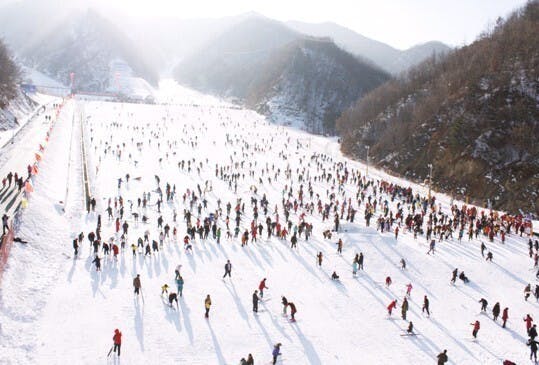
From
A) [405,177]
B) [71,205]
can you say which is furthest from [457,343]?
[405,177]

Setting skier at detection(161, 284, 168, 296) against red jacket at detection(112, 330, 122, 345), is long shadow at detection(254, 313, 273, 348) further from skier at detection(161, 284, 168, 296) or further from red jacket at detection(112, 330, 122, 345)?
red jacket at detection(112, 330, 122, 345)

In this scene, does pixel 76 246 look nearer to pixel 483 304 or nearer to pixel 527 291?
pixel 483 304

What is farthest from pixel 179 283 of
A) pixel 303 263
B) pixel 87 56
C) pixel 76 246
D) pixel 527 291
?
pixel 87 56

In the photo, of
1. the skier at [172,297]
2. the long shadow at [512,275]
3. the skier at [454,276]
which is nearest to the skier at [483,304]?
the skier at [454,276]

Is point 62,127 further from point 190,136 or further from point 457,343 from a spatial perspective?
point 457,343

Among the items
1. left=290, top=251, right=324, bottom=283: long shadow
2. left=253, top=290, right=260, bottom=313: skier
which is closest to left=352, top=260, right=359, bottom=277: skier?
left=290, top=251, right=324, bottom=283: long shadow
